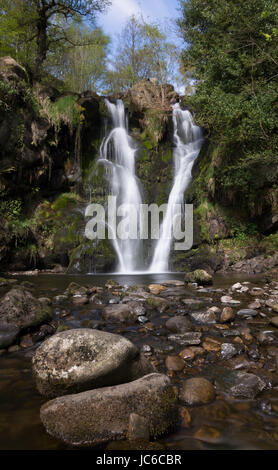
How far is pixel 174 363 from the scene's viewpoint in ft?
9.53

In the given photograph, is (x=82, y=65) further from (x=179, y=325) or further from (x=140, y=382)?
(x=140, y=382)

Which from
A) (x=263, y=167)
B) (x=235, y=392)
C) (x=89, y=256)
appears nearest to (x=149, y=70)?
(x=263, y=167)

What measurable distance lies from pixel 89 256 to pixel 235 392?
8342 millimetres

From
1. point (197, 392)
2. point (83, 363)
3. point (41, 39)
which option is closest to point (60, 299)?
point (83, 363)

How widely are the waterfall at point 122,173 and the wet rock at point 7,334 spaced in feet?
23.2

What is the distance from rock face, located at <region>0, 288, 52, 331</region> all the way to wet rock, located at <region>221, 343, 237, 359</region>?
249 centimetres

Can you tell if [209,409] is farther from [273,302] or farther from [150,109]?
[150,109]

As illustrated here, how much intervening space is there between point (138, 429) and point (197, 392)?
0.70 m

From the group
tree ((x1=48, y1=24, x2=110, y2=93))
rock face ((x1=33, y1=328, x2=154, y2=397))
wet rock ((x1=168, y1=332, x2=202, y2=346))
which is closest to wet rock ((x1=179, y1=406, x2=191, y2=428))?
rock face ((x1=33, y1=328, x2=154, y2=397))

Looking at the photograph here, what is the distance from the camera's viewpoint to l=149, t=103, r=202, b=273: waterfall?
11.4 m

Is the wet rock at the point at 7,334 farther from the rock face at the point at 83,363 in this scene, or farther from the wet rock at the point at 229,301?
the wet rock at the point at 229,301

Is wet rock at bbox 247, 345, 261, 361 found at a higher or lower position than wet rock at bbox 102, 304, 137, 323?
lower

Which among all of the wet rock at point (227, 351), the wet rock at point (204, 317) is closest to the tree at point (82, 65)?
the wet rock at point (204, 317)

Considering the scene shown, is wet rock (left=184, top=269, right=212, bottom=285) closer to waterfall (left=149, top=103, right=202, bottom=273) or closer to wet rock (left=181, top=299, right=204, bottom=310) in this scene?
wet rock (left=181, top=299, right=204, bottom=310)
